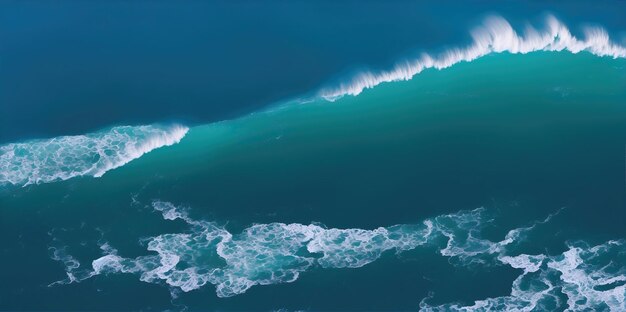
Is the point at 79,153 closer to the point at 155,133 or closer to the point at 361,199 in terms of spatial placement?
the point at 155,133

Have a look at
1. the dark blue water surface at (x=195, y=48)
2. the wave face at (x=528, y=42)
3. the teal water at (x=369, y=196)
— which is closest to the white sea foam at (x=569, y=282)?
the teal water at (x=369, y=196)

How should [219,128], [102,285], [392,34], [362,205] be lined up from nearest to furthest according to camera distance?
[102,285] → [362,205] → [219,128] → [392,34]

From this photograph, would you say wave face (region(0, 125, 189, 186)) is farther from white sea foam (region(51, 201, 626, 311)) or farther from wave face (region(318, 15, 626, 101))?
wave face (region(318, 15, 626, 101))

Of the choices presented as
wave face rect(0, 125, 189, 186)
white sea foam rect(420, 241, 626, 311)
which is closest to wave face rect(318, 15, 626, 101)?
white sea foam rect(420, 241, 626, 311)

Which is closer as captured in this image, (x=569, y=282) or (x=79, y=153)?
(x=569, y=282)

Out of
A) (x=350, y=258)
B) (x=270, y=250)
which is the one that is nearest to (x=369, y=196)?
(x=350, y=258)

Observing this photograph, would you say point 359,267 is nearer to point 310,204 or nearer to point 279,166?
point 310,204

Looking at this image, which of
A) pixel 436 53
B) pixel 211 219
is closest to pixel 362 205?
pixel 211 219
